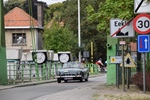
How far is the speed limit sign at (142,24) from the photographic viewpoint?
1420 cm

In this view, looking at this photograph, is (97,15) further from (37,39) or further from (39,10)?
(39,10)

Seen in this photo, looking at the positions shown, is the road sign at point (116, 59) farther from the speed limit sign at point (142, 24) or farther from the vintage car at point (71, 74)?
the vintage car at point (71, 74)

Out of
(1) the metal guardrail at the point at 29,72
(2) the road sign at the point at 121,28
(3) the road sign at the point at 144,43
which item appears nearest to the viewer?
(3) the road sign at the point at 144,43

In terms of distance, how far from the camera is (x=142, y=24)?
14.2m

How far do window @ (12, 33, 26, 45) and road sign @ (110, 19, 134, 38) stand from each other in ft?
153

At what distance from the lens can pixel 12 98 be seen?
670 inches

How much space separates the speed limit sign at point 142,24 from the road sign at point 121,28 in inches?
111

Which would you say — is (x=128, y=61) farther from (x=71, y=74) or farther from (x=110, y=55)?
(x=71, y=74)

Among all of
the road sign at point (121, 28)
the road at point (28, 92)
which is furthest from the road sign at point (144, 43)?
the road at point (28, 92)

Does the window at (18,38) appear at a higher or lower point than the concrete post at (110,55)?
higher

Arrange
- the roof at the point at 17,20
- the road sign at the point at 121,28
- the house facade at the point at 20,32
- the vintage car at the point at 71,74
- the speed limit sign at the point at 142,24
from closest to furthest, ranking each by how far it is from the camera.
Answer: the speed limit sign at the point at 142,24 < the road sign at the point at 121,28 < the vintage car at the point at 71,74 < the house facade at the point at 20,32 < the roof at the point at 17,20

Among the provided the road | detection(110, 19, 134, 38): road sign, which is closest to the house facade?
the road

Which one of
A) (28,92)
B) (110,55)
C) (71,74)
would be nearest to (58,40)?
(71,74)

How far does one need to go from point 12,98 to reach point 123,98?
4.86m
